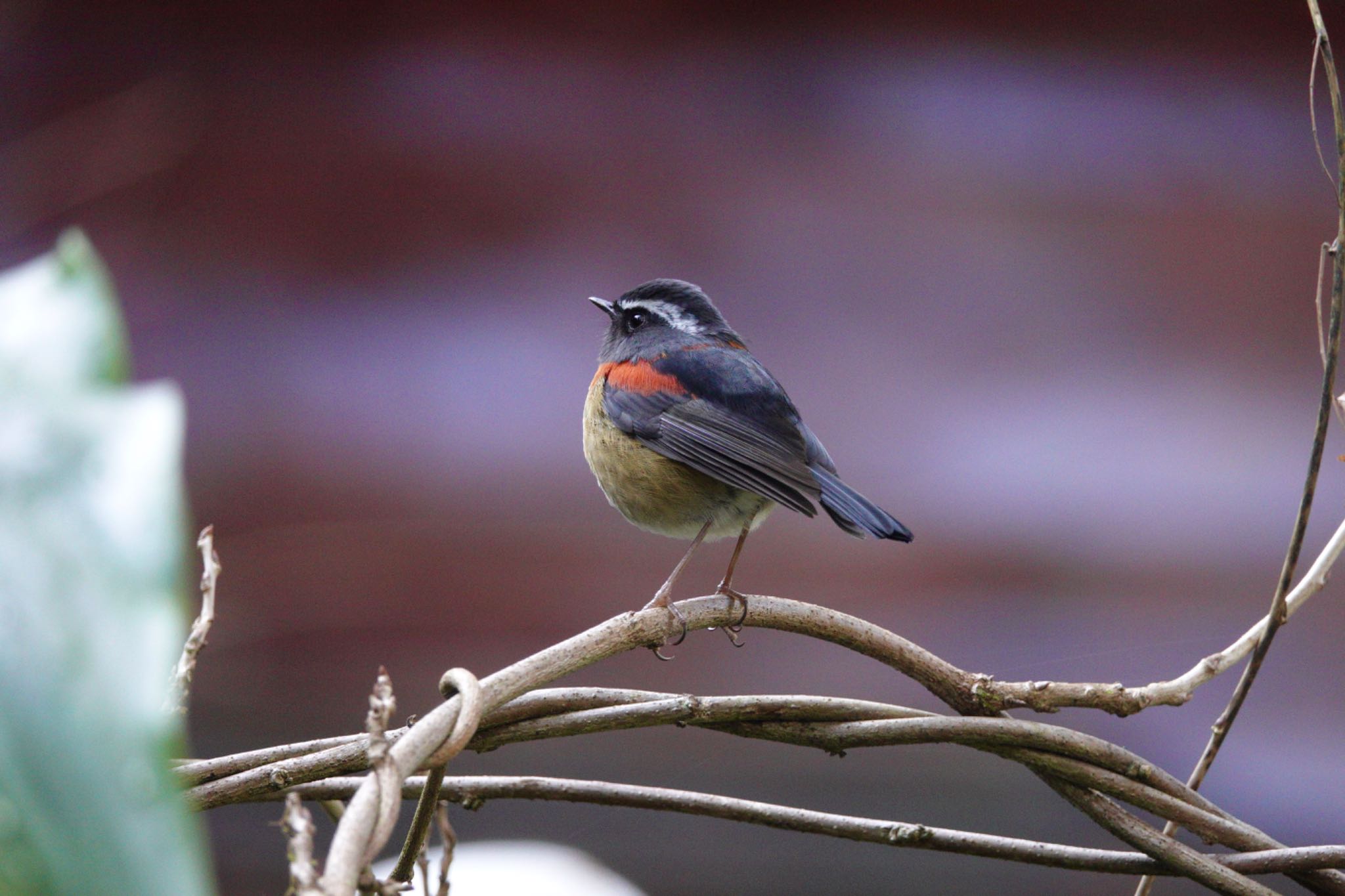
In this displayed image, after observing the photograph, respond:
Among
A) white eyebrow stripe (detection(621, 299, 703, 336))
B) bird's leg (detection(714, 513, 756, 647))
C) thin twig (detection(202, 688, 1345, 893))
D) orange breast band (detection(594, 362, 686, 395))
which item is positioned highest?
white eyebrow stripe (detection(621, 299, 703, 336))

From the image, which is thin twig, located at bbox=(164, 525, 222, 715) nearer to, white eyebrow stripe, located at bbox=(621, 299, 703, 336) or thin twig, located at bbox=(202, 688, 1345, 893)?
thin twig, located at bbox=(202, 688, 1345, 893)

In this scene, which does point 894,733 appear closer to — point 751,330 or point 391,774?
point 391,774

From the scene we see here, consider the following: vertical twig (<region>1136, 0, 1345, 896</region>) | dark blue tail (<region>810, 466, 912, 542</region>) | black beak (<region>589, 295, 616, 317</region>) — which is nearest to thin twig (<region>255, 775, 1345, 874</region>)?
vertical twig (<region>1136, 0, 1345, 896</region>)

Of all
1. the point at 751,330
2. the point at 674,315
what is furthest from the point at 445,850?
the point at 751,330

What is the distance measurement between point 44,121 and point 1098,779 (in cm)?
358

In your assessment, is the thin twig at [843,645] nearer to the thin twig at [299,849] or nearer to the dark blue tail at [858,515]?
the thin twig at [299,849]

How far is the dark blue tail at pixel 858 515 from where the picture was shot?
166 centimetres

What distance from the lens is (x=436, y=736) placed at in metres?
0.82

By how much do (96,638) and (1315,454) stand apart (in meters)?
1.08

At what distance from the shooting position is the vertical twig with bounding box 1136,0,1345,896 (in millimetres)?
1079

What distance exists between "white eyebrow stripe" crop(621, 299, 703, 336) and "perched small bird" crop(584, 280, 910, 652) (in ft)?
0.13

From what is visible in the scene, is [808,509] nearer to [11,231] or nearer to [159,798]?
[159,798]

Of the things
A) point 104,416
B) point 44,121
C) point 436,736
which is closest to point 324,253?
point 44,121

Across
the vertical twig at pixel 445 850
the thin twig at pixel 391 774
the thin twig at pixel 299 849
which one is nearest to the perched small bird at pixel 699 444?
the vertical twig at pixel 445 850
